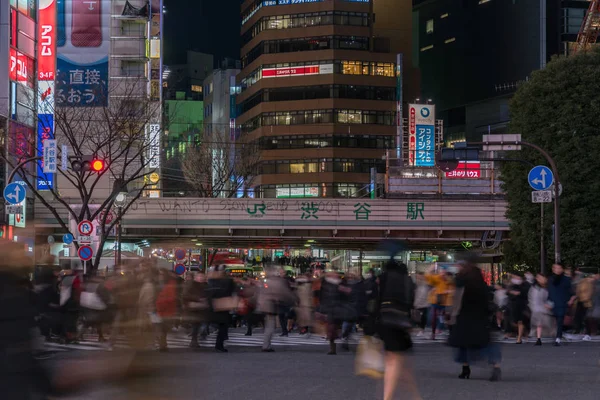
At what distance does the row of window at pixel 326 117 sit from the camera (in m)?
93.4

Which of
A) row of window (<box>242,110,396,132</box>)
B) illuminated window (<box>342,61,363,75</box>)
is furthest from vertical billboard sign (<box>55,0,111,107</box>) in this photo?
illuminated window (<box>342,61,363,75</box>)

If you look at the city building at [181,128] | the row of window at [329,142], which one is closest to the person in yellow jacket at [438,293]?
the row of window at [329,142]

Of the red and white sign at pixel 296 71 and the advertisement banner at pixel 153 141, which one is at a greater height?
the red and white sign at pixel 296 71

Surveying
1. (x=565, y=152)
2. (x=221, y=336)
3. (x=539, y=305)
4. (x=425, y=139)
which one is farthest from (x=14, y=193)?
(x=425, y=139)

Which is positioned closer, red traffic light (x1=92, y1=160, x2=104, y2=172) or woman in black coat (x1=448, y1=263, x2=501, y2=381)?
woman in black coat (x1=448, y1=263, x2=501, y2=381)

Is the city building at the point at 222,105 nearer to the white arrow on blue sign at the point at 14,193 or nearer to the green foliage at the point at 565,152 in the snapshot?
the green foliage at the point at 565,152

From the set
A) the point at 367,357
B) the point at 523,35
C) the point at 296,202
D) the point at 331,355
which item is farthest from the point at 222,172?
the point at 367,357

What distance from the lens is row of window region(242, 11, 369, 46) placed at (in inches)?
3669

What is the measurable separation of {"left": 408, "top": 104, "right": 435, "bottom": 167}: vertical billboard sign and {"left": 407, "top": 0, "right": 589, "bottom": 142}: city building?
15.7 meters

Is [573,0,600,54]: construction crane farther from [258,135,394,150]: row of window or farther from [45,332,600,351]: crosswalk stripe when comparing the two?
[45,332,600,351]: crosswalk stripe

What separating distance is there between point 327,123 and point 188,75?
197 feet

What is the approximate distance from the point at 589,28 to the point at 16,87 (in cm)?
5781

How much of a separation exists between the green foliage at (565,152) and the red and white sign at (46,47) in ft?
70.2

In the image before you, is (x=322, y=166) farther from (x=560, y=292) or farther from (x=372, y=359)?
(x=372, y=359)
